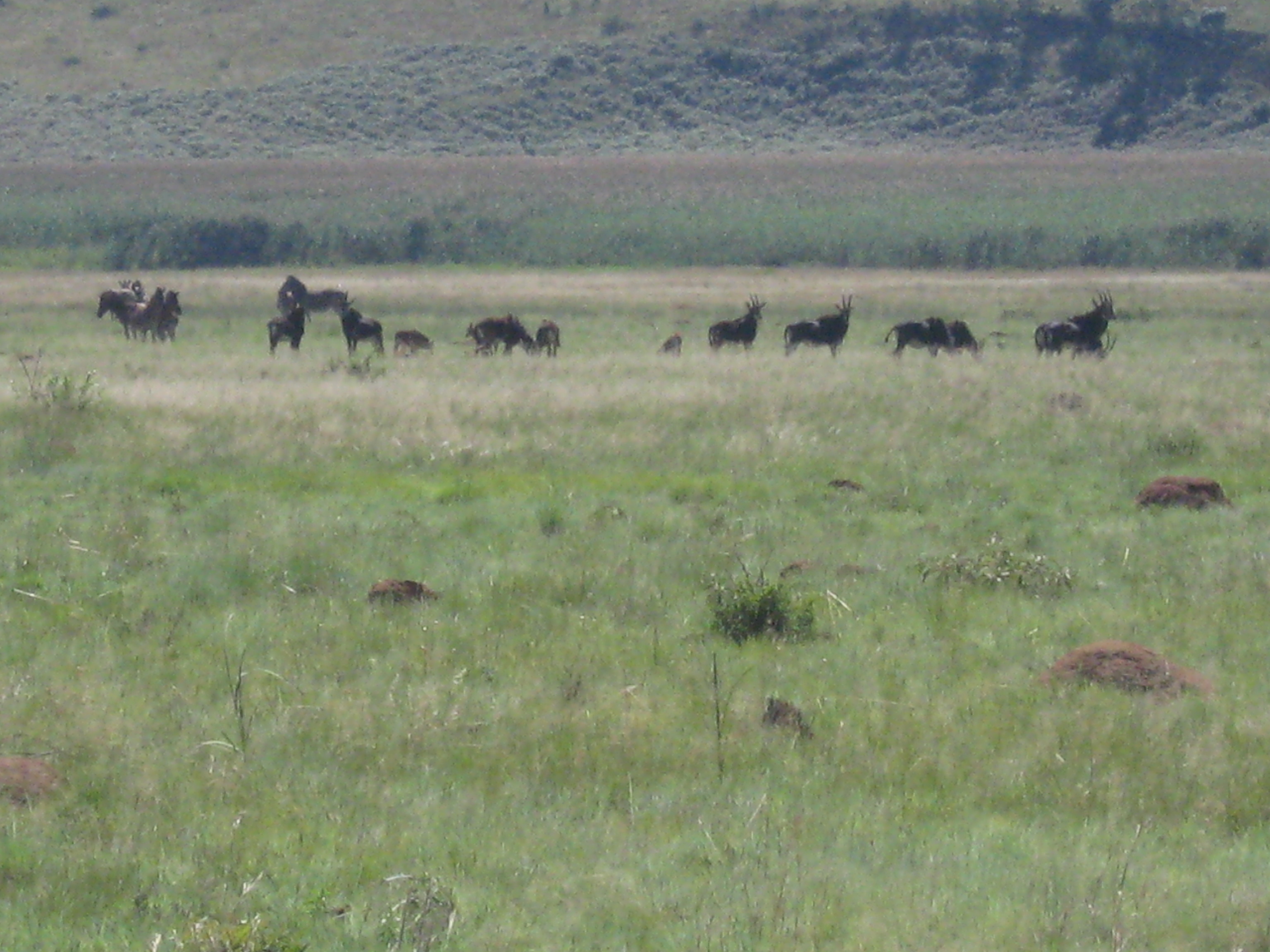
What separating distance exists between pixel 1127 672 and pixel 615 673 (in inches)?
108

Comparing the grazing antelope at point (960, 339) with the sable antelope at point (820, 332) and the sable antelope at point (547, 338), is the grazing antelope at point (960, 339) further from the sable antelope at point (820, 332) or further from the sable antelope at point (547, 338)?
the sable antelope at point (547, 338)

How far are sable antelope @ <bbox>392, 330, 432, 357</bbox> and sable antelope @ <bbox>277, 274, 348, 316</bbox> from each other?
7.80 meters

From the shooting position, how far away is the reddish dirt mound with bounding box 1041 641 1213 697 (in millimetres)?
9164

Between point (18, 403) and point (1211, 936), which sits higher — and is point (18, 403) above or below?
below

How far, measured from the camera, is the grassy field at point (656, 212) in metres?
57.7

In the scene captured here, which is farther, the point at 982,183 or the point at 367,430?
the point at 982,183

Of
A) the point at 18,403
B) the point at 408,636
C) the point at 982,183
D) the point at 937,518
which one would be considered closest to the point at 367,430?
the point at 18,403

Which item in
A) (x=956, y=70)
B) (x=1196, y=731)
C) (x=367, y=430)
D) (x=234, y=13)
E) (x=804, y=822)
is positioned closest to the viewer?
(x=804, y=822)

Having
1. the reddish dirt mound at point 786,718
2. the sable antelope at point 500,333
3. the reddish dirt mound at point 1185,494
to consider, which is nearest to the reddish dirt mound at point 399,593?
the reddish dirt mound at point 786,718

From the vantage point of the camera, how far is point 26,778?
7.54m

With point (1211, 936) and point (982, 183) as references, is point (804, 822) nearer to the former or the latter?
point (1211, 936)

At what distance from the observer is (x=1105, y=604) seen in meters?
11.2

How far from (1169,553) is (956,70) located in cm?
7503

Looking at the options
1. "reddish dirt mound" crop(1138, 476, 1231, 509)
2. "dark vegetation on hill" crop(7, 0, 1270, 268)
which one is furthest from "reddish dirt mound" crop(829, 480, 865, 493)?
"dark vegetation on hill" crop(7, 0, 1270, 268)
